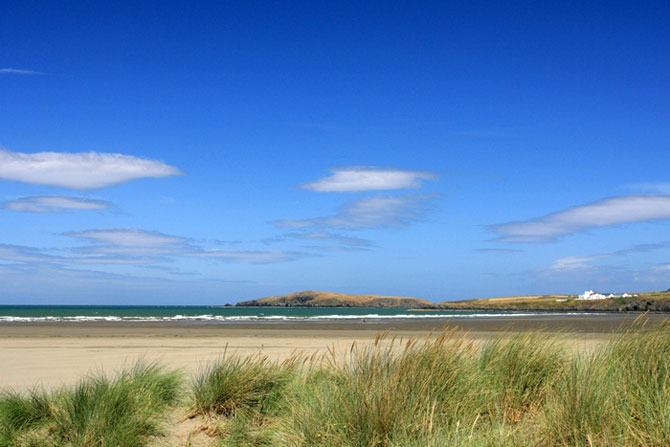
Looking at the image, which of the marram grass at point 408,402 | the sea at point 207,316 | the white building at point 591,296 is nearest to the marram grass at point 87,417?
the marram grass at point 408,402

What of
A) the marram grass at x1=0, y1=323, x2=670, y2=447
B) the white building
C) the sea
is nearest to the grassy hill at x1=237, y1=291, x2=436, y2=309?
the white building

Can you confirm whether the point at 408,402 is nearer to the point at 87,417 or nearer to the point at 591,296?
the point at 87,417

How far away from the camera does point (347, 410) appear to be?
207 inches

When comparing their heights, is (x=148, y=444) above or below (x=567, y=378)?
below

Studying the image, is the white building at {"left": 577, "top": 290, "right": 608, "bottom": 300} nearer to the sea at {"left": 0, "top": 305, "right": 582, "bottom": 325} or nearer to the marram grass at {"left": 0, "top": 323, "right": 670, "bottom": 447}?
the sea at {"left": 0, "top": 305, "right": 582, "bottom": 325}

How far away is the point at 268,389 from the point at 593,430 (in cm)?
385

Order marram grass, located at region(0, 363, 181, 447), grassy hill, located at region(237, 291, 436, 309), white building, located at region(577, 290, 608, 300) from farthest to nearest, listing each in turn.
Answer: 1. grassy hill, located at region(237, 291, 436, 309)
2. white building, located at region(577, 290, 608, 300)
3. marram grass, located at region(0, 363, 181, 447)

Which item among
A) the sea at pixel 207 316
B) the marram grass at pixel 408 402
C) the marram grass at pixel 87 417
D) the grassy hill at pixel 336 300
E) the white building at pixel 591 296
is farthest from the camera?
the grassy hill at pixel 336 300

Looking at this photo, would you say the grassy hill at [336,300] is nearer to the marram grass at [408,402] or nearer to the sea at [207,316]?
the sea at [207,316]

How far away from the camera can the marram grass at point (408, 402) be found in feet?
16.5

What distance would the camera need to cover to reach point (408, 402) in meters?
5.41

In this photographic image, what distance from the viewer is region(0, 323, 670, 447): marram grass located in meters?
5.03

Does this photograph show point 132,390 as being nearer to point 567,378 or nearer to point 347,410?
point 347,410

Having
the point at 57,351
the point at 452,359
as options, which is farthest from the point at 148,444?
the point at 57,351
